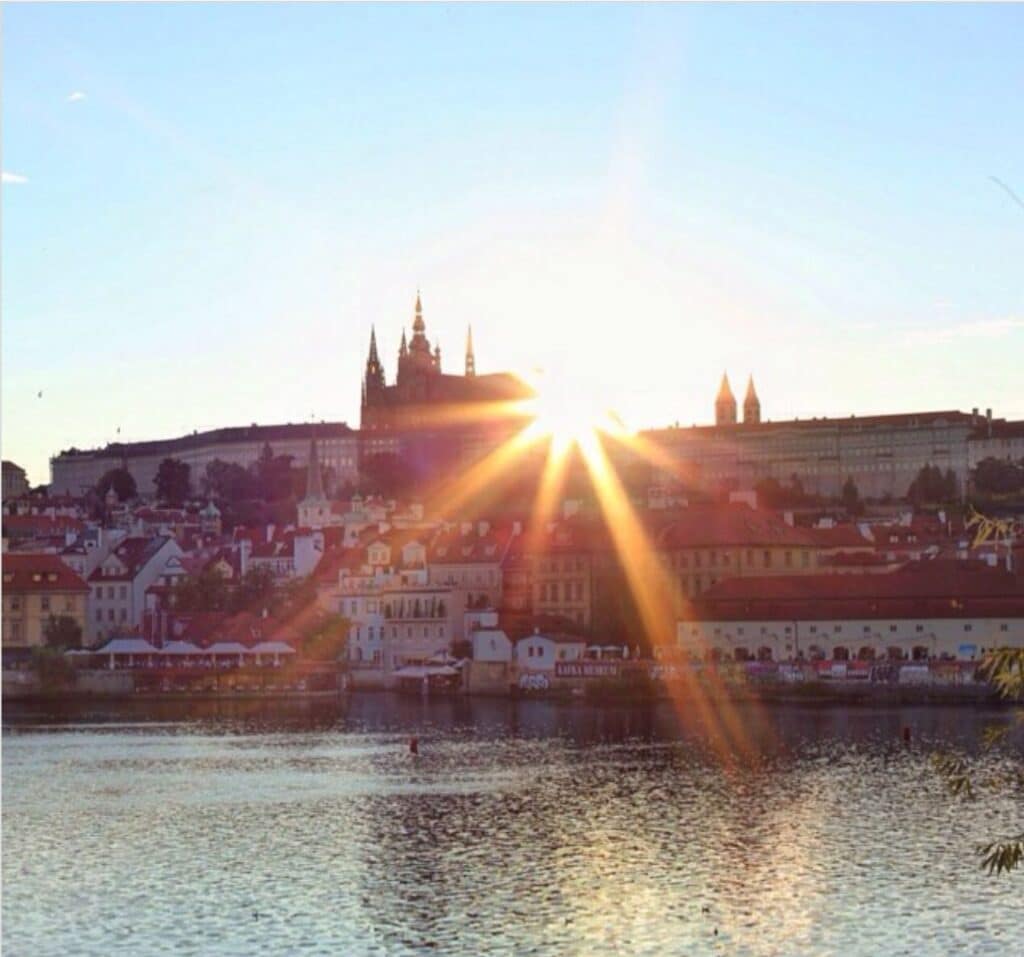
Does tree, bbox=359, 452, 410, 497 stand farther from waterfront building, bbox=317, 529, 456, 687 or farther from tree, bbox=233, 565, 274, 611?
waterfront building, bbox=317, 529, 456, 687

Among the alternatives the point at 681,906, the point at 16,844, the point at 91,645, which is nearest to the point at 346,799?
the point at 16,844

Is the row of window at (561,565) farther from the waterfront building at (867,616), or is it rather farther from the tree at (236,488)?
the tree at (236,488)

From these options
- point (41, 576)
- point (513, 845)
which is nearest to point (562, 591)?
point (41, 576)

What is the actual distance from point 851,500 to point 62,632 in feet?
251

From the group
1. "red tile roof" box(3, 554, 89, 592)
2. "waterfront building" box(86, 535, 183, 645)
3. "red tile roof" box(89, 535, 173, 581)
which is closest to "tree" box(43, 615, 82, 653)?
"red tile roof" box(3, 554, 89, 592)

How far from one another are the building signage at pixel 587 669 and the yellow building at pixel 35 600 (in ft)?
96.1

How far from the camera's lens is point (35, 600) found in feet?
337

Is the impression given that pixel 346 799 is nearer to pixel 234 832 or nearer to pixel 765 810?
pixel 234 832

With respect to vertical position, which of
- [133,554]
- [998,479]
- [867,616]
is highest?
[998,479]

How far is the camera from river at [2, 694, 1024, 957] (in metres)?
27.1

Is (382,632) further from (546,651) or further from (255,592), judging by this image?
(546,651)

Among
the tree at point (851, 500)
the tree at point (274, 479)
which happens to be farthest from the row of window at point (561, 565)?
the tree at point (274, 479)

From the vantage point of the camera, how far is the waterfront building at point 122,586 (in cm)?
10725

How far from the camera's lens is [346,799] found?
142 ft
